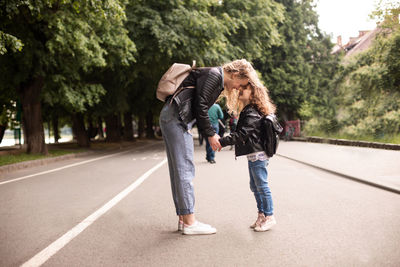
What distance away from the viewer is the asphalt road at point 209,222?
339cm

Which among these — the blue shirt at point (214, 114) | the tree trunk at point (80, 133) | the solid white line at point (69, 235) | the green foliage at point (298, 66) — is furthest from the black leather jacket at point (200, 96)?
the green foliage at point (298, 66)

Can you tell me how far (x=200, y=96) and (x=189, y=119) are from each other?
0.27m

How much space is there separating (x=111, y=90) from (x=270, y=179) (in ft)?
53.8

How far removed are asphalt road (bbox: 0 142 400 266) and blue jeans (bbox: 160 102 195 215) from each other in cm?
41

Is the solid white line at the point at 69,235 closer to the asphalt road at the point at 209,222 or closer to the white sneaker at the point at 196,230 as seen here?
the asphalt road at the point at 209,222

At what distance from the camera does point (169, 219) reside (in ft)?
15.6

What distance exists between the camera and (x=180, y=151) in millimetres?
3949

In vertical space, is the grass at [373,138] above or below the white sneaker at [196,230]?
above

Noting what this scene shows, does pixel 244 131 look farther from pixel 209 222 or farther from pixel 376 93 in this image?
pixel 376 93

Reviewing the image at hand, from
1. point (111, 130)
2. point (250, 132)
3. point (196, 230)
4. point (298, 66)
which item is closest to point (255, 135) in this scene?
point (250, 132)

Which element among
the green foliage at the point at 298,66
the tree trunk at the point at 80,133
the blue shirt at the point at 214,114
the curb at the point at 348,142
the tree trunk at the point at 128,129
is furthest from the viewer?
the green foliage at the point at 298,66

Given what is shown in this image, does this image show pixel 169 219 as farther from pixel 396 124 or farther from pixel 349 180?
pixel 396 124

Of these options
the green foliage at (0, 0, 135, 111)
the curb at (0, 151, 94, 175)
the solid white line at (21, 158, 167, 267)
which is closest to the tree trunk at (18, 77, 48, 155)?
the green foliage at (0, 0, 135, 111)

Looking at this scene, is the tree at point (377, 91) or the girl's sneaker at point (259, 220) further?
the tree at point (377, 91)
